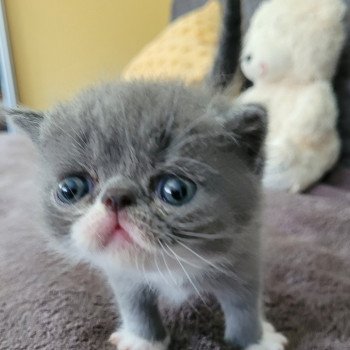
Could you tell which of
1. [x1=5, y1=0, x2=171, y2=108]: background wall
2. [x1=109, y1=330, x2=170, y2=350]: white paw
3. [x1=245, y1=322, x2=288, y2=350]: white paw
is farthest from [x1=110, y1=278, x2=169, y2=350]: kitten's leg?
[x1=5, y1=0, x2=171, y2=108]: background wall

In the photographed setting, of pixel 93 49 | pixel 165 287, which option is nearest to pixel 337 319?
pixel 165 287

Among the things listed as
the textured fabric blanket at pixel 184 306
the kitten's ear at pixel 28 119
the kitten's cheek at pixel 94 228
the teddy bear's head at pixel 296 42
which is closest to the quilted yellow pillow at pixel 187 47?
the teddy bear's head at pixel 296 42

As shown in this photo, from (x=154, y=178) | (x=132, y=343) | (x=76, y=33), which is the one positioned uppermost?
(x=154, y=178)

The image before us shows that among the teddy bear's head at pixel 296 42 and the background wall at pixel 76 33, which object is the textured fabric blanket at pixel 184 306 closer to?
the teddy bear's head at pixel 296 42

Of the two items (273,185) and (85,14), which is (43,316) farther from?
(85,14)

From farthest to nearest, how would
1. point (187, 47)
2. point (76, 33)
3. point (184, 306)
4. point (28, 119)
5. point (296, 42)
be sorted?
point (76, 33)
point (187, 47)
point (296, 42)
point (184, 306)
point (28, 119)

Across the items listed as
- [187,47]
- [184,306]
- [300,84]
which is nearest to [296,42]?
[300,84]

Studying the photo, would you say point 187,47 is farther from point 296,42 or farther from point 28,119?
point 28,119
